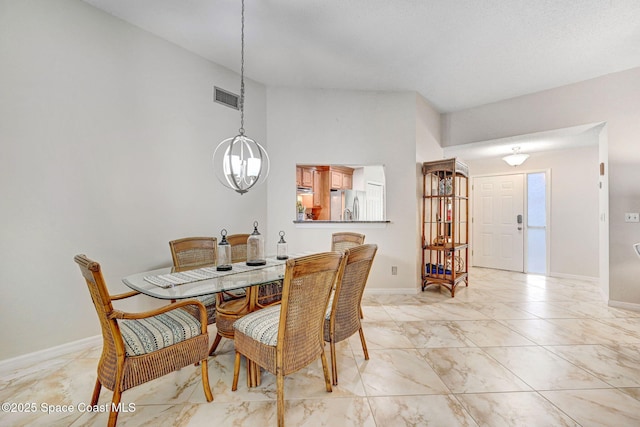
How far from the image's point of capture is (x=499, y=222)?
562 centimetres

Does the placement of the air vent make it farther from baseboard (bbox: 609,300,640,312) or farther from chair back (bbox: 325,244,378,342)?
baseboard (bbox: 609,300,640,312)

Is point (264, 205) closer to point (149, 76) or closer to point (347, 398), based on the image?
point (149, 76)

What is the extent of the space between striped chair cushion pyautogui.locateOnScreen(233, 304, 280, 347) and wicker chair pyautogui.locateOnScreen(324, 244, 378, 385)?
0.38 metres

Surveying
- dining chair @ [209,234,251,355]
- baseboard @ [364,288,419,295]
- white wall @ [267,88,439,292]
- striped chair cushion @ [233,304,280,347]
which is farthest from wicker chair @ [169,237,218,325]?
baseboard @ [364,288,419,295]

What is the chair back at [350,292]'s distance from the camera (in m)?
1.81


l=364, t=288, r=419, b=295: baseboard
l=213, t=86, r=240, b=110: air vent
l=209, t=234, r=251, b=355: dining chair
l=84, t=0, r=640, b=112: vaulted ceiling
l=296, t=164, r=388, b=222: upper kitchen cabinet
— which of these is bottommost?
l=364, t=288, r=419, b=295: baseboard

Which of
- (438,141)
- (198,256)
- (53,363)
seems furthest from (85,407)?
(438,141)

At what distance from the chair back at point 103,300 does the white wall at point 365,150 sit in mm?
2508

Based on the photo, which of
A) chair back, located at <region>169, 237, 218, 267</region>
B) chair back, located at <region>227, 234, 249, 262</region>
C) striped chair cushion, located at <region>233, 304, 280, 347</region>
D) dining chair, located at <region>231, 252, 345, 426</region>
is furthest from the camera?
chair back, located at <region>227, 234, 249, 262</region>

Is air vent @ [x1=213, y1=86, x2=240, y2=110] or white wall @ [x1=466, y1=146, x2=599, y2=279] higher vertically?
Result: air vent @ [x1=213, y1=86, x2=240, y2=110]

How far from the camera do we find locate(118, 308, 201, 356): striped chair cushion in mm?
1477

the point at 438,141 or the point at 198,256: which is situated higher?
the point at 438,141

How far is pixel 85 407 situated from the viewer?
5.43 feet

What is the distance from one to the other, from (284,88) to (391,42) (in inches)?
64.1
